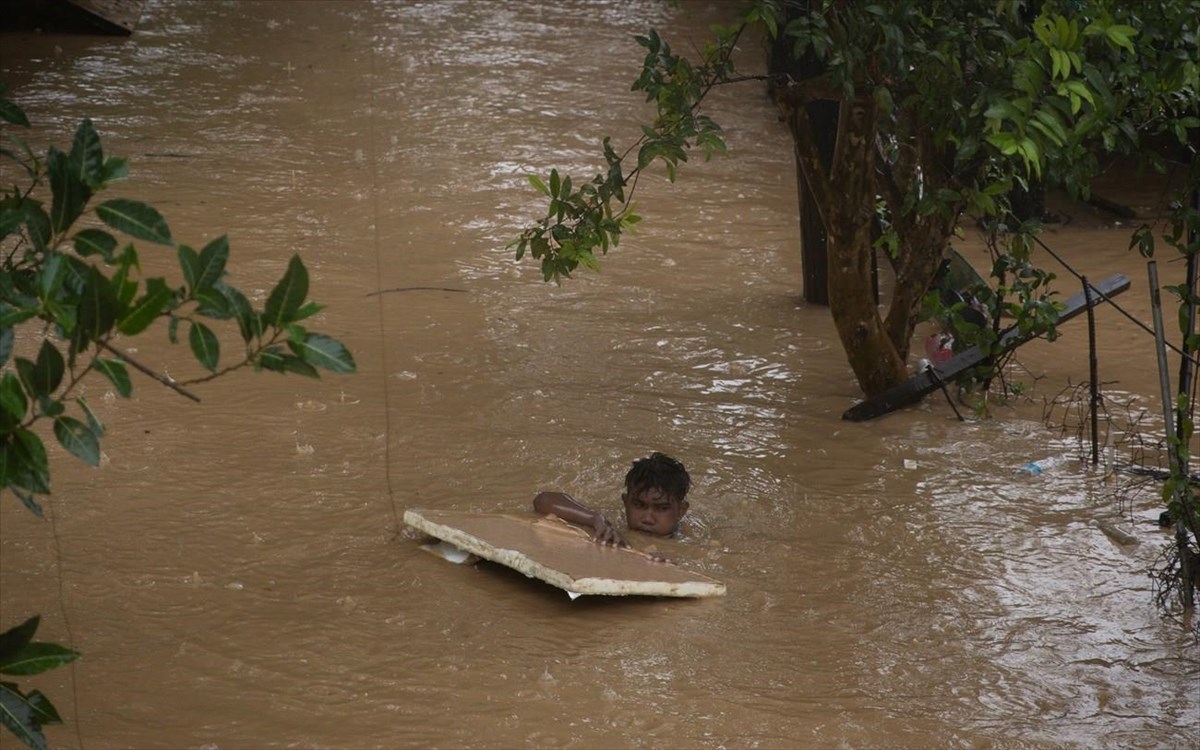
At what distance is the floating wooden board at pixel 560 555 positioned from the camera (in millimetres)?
4559

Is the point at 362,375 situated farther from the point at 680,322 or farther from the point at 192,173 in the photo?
the point at 192,173

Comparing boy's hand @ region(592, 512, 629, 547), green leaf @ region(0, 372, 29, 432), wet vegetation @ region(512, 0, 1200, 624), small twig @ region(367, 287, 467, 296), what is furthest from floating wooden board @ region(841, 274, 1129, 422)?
green leaf @ region(0, 372, 29, 432)

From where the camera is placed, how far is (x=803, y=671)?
4.33m

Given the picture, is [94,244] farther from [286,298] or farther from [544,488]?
[544,488]

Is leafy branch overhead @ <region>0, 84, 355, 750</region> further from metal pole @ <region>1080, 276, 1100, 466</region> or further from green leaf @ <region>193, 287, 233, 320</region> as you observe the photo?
metal pole @ <region>1080, 276, 1100, 466</region>

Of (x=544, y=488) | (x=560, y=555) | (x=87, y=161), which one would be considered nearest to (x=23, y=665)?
(x=87, y=161)

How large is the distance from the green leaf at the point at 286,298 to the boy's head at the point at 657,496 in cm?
309

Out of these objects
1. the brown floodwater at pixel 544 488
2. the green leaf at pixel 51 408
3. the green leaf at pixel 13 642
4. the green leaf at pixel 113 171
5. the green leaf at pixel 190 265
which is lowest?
the brown floodwater at pixel 544 488

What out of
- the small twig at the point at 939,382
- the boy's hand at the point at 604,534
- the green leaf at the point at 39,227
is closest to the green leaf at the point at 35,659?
the green leaf at the point at 39,227

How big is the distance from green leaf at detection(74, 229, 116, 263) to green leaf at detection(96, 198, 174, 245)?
5 centimetres

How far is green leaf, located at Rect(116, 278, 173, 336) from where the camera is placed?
7.28ft

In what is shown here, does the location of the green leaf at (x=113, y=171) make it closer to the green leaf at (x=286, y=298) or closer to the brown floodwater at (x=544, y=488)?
the green leaf at (x=286, y=298)

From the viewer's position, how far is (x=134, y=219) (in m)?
2.36

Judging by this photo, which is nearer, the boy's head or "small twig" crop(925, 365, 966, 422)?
the boy's head
